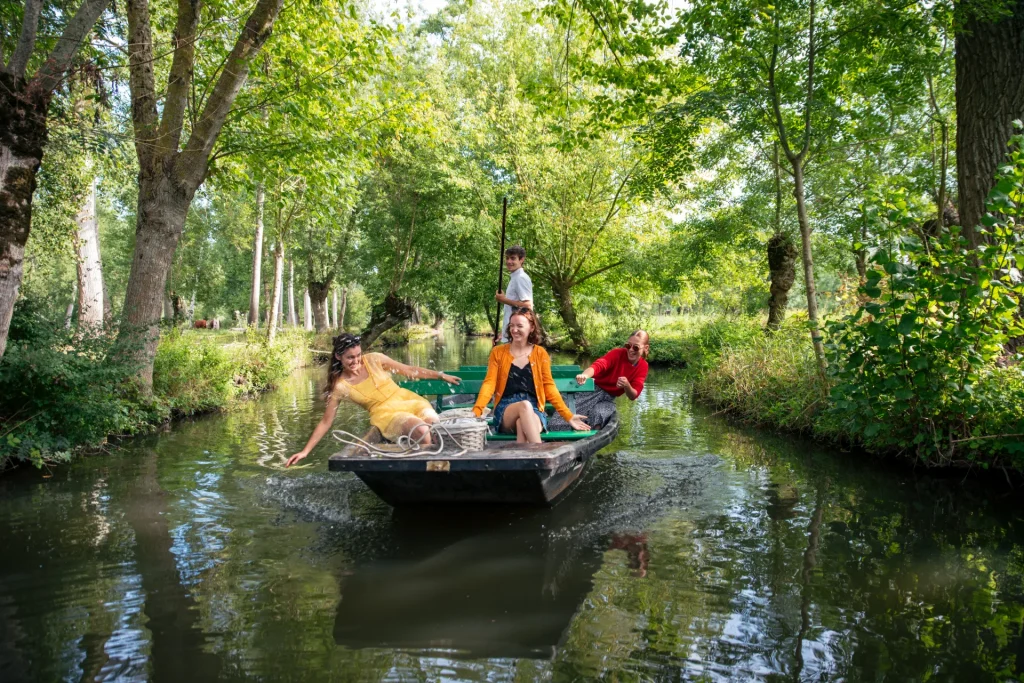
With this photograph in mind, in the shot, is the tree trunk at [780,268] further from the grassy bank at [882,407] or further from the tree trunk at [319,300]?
the tree trunk at [319,300]

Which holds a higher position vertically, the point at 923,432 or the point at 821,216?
the point at 821,216

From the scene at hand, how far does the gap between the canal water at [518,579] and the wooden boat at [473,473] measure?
0.30 meters

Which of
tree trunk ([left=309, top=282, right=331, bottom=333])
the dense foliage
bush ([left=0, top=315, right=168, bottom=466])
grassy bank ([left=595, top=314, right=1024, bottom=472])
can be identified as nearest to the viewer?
grassy bank ([left=595, top=314, right=1024, bottom=472])

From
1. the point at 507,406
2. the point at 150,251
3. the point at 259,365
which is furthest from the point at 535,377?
the point at 259,365

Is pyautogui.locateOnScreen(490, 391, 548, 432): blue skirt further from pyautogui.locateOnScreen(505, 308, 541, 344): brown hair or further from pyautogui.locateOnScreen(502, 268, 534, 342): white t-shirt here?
pyautogui.locateOnScreen(502, 268, 534, 342): white t-shirt

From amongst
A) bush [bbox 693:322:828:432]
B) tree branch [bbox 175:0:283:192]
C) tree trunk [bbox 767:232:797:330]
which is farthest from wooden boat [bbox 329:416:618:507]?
tree trunk [bbox 767:232:797:330]

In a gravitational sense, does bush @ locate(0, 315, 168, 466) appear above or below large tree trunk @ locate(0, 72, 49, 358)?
below

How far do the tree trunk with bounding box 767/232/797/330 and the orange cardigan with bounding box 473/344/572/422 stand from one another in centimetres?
1031

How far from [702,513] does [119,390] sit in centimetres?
733

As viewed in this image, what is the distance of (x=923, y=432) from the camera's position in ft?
23.0

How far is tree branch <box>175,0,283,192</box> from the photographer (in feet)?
31.6

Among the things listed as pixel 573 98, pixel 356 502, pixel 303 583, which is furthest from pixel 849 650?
pixel 573 98

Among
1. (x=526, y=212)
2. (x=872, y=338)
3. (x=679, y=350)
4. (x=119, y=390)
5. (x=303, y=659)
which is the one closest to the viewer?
(x=303, y=659)

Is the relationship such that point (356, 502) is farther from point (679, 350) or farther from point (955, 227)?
point (679, 350)
